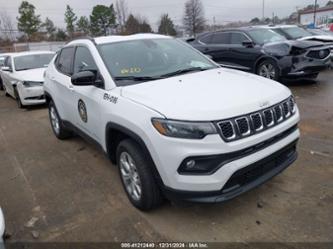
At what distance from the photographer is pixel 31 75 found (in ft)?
28.4

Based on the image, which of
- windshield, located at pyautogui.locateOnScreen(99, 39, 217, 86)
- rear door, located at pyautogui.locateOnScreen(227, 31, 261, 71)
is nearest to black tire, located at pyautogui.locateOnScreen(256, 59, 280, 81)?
rear door, located at pyautogui.locateOnScreen(227, 31, 261, 71)

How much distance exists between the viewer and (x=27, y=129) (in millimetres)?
6738

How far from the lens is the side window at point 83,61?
3.82 m

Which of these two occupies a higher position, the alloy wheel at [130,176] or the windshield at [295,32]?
the windshield at [295,32]

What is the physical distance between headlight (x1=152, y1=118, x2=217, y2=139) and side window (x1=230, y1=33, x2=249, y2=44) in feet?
24.9

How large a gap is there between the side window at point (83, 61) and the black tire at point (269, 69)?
5.78 meters


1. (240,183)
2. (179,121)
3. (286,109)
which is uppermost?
(179,121)

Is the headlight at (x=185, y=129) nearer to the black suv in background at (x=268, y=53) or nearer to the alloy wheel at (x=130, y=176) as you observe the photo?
the alloy wheel at (x=130, y=176)

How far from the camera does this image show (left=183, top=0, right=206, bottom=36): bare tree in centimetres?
5424

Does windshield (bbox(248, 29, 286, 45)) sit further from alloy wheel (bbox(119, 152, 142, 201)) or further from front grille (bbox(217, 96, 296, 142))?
alloy wheel (bbox(119, 152, 142, 201))

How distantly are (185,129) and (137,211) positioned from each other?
4.03 feet

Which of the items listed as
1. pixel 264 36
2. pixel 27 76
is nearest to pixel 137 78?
pixel 27 76

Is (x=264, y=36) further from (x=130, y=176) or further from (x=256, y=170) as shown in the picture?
(x=130, y=176)

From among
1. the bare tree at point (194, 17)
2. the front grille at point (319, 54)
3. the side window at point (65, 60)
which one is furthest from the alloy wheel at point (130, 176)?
the bare tree at point (194, 17)
